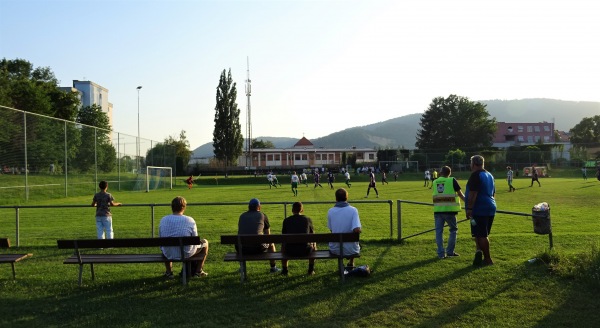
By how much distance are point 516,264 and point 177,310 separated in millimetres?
5648

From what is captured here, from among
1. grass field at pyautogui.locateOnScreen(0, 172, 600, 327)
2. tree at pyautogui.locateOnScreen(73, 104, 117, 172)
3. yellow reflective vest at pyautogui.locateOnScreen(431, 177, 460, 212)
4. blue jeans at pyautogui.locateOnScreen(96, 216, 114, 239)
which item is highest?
tree at pyautogui.locateOnScreen(73, 104, 117, 172)

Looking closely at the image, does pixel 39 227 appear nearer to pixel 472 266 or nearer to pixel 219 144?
pixel 472 266

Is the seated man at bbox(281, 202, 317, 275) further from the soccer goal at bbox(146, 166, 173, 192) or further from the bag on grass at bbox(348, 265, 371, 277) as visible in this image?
the soccer goal at bbox(146, 166, 173, 192)

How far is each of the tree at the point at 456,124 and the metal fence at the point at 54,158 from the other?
7906 cm

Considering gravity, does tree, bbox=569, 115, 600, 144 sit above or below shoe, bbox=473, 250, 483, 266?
above

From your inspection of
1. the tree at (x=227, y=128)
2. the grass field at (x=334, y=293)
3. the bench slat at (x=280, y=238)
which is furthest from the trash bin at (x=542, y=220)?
the tree at (x=227, y=128)

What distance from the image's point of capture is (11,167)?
23688mm

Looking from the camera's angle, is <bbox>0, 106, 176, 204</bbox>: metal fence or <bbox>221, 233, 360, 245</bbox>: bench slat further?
<bbox>0, 106, 176, 204</bbox>: metal fence

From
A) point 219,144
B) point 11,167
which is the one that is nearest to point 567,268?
point 11,167

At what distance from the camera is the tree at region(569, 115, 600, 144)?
340ft

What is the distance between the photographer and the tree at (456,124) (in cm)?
10450

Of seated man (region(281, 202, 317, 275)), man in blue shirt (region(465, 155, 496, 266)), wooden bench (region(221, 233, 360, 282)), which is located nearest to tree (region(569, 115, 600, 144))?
man in blue shirt (region(465, 155, 496, 266))

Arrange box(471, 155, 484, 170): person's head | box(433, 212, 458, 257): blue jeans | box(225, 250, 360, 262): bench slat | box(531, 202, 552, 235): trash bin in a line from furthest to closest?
1. box(433, 212, 458, 257): blue jeans
2. box(531, 202, 552, 235): trash bin
3. box(471, 155, 484, 170): person's head
4. box(225, 250, 360, 262): bench slat

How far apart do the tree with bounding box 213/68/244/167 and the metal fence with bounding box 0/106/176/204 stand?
3497 cm
